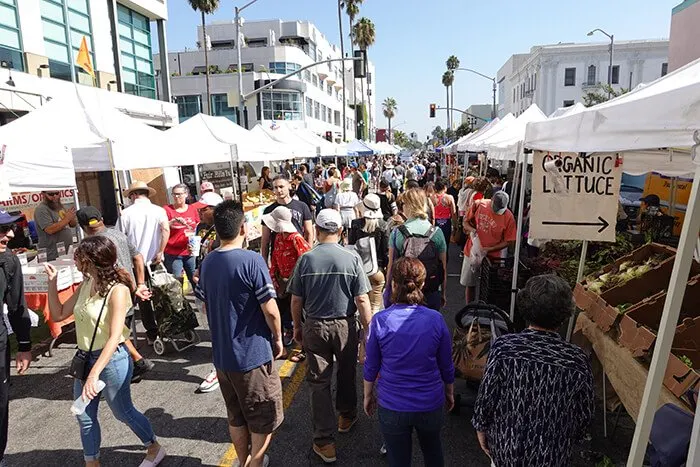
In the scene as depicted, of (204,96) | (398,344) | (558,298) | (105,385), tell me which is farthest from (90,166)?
(204,96)

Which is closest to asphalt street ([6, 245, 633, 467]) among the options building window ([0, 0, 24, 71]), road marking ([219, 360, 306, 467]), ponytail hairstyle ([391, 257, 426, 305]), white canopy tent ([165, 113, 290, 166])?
road marking ([219, 360, 306, 467])

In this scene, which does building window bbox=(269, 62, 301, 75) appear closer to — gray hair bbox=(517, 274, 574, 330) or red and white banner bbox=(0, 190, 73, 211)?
red and white banner bbox=(0, 190, 73, 211)

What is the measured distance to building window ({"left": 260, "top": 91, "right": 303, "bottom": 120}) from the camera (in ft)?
135

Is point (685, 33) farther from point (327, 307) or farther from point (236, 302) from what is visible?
point (236, 302)

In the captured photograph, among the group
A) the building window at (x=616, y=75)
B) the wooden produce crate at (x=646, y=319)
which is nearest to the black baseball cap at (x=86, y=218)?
the wooden produce crate at (x=646, y=319)

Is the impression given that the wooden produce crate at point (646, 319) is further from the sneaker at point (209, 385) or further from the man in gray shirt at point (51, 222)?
the man in gray shirt at point (51, 222)

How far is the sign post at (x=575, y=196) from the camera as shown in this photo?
401 centimetres

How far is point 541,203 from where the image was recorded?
13.7 feet

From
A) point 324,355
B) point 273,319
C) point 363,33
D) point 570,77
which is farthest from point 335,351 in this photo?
point 363,33

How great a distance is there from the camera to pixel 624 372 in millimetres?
3188

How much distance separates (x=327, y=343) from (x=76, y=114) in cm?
540

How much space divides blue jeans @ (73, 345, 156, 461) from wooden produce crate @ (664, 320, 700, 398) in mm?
3514

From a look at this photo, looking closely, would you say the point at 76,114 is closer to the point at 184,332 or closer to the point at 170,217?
the point at 170,217

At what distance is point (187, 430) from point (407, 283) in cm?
263
